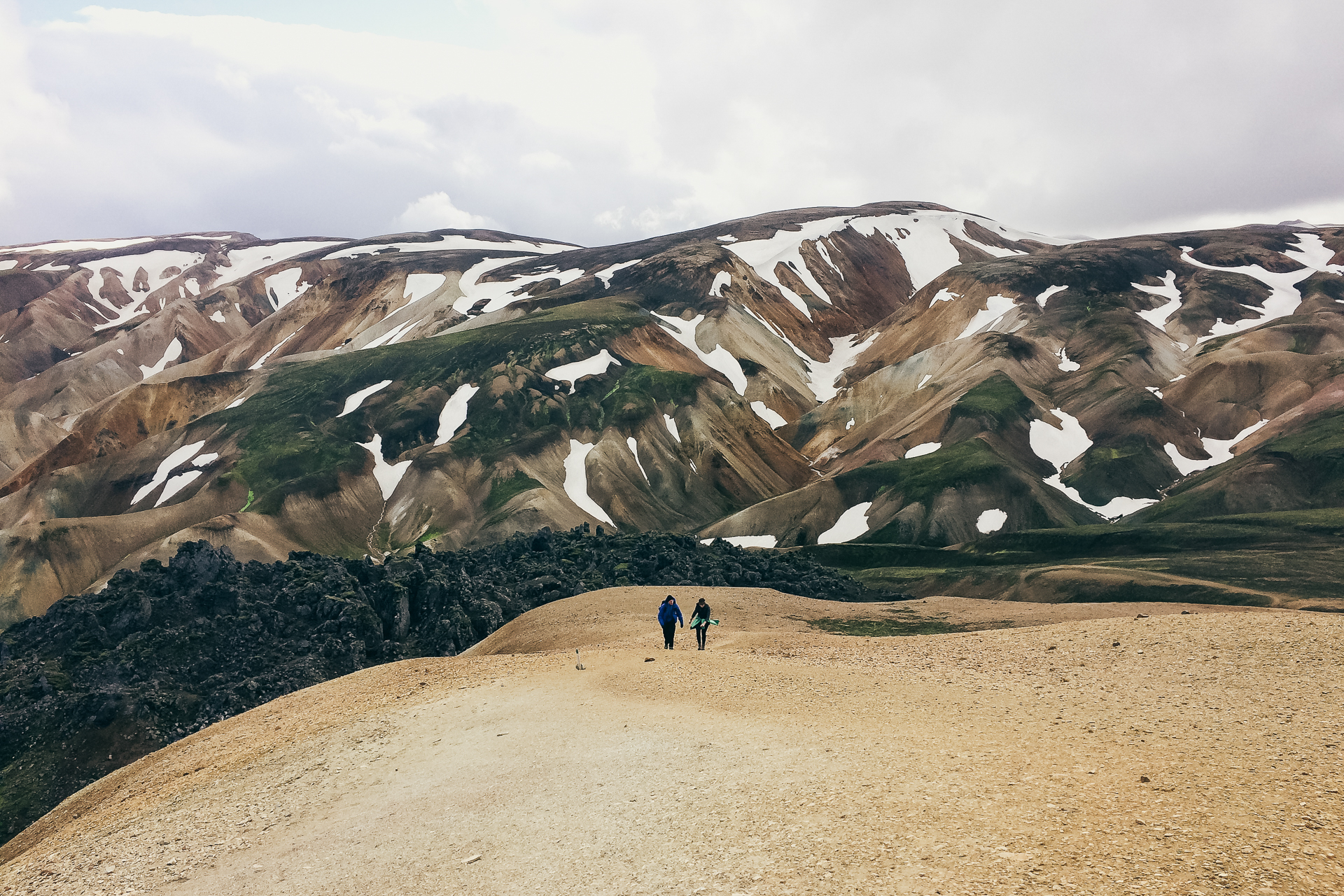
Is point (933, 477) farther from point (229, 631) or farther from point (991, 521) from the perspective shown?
point (229, 631)

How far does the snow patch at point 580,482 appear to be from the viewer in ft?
300

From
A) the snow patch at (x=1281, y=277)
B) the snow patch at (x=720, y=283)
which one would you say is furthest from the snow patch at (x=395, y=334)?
the snow patch at (x=1281, y=277)

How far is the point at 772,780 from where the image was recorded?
43.7 feet

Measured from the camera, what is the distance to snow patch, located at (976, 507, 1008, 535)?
8138cm

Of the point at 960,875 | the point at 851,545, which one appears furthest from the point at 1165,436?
the point at 960,875

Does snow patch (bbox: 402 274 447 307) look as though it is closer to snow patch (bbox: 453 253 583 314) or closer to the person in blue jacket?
snow patch (bbox: 453 253 583 314)

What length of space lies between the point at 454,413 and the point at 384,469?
45.4ft

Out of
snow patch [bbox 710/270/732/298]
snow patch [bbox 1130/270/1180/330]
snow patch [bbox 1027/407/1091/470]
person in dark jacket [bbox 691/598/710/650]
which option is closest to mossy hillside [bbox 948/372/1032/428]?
snow patch [bbox 1027/407/1091/470]

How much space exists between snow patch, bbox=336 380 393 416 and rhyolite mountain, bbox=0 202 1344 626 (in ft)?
1.00

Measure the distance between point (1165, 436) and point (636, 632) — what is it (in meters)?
88.4

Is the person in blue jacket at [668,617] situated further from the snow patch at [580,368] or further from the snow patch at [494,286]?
the snow patch at [494,286]

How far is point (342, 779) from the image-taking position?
16.0 meters

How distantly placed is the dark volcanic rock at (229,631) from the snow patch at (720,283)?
101553 millimetres

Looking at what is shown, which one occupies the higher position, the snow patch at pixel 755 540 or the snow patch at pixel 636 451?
the snow patch at pixel 636 451
